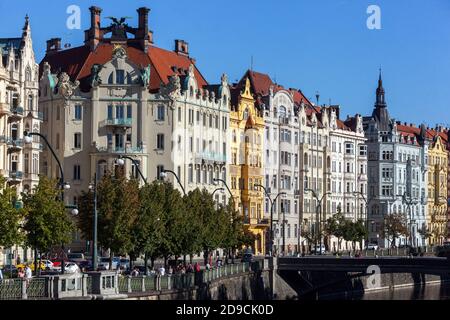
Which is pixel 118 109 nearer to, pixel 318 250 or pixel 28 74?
pixel 28 74

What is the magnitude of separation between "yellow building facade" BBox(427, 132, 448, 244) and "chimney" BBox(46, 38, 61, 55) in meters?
74.0

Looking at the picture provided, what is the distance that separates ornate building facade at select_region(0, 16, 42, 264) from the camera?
8306 cm

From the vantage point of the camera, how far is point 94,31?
107 meters

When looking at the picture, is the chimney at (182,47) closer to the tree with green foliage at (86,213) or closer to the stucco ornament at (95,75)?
the stucco ornament at (95,75)

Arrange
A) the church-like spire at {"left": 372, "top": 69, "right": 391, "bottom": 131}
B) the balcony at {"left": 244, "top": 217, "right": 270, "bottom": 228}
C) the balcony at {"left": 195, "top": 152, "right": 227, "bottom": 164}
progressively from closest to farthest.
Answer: the balcony at {"left": 195, "top": 152, "right": 227, "bottom": 164}, the balcony at {"left": 244, "top": 217, "right": 270, "bottom": 228}, the church-like spire at {"left": 372, "top": 69, "right": 391, "bottom": 131}

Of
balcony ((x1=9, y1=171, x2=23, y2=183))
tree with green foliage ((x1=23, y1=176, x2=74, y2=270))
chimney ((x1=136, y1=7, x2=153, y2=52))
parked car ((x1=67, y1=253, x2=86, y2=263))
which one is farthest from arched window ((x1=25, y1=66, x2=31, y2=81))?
tree with green foliage ((x1=23, y1=176, x2=74, y2=270))

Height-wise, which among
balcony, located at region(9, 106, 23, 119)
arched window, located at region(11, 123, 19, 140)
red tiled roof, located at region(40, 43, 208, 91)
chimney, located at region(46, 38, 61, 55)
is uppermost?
chimney, located at region(46, 38, 61, 55)

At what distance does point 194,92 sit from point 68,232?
5180 centimetres

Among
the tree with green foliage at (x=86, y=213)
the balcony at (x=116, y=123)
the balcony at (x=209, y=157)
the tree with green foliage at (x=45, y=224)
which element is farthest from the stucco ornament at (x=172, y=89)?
the tree with green foliage at (x=45, y=224)

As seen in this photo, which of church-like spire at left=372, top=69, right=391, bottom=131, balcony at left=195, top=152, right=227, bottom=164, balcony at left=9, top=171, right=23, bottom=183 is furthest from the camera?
church-like spire at left=372, top=69, right=391, bottom=131

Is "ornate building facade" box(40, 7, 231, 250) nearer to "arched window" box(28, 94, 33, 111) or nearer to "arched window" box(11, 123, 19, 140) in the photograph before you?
"arched window" box(28, 94, 33, 111)

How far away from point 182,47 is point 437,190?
68213mm

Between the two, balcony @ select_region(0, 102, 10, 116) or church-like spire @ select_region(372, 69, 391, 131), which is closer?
balcony @ select_region(0, 102, 10, 116)
